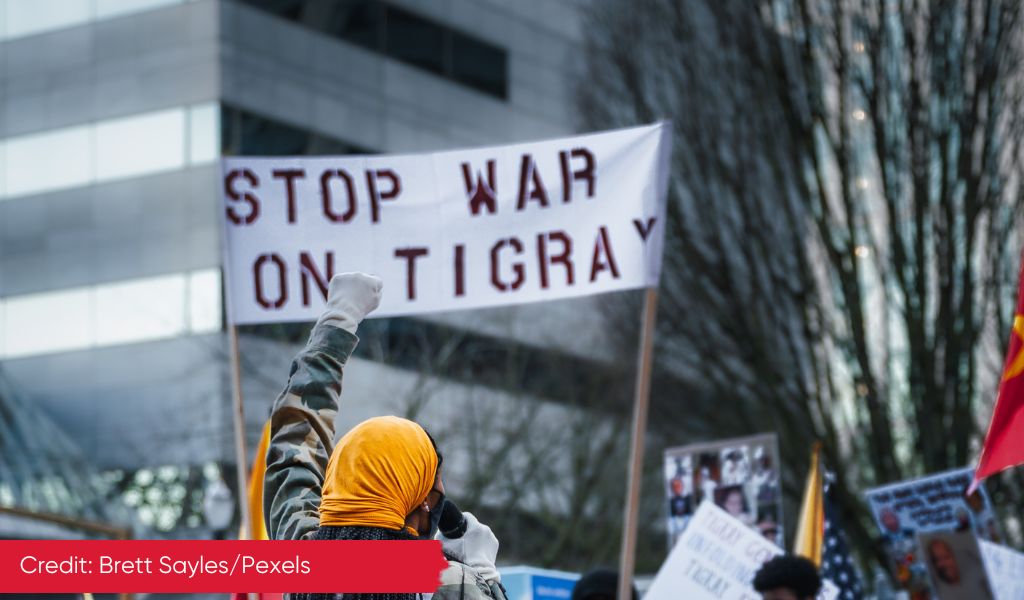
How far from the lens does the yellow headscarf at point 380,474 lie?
12.0ft

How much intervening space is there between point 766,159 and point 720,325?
5.98 ft

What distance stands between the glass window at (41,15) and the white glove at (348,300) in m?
27.7

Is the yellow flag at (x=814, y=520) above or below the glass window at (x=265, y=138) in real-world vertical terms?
below

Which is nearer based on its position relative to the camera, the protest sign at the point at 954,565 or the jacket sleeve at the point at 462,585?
the jacket sleeve at the point at 462,585

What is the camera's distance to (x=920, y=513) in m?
10.2

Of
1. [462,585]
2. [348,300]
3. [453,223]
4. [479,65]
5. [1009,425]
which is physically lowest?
[462,585]

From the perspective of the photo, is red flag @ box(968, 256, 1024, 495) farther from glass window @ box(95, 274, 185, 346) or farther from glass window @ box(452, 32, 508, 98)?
glass window @ box(452, 32, 508, 98)

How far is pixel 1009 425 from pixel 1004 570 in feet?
11.1

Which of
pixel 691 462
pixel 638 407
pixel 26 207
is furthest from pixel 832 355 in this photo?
pixel 26 207

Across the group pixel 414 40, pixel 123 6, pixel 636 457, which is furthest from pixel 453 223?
pixel 414 40

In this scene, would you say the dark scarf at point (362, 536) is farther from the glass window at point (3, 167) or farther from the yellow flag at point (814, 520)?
the glass window at point (3, 167)

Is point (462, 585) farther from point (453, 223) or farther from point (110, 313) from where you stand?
point (110, 313)

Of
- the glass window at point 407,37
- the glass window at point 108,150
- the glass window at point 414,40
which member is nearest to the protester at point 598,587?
the glass window at point 108,150

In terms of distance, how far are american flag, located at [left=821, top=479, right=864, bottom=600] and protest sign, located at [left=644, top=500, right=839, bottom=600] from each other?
34.6 inches
